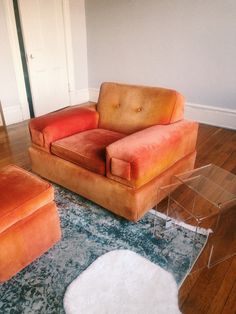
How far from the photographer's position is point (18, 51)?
338 cm

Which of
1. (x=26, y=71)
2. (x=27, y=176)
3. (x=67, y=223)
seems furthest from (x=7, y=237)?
(x=26, y=71)

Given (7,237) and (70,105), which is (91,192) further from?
(70,105)

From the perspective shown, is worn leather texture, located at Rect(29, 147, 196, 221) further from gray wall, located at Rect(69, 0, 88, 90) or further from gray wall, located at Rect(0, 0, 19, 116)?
gray wall, located at Rect(69, 0, 88, 90)

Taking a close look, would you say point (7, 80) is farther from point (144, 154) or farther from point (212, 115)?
point (212, 115)

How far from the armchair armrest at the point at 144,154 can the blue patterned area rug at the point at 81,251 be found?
1.09 ft

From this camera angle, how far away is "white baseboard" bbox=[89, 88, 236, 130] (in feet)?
10.7

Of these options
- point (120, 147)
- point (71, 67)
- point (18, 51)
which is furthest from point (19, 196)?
point (71, 67)

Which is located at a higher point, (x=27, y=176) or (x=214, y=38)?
(x=214, y=38)

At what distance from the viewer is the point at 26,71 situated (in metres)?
3.67

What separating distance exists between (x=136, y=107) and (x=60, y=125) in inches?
25.3

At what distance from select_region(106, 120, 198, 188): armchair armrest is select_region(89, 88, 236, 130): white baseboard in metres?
1.80

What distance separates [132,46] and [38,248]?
336 cm

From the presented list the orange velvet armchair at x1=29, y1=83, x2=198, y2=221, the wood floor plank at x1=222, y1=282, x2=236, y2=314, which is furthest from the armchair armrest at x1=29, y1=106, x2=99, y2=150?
the wood floor plank at x1=222, y1=282, x2=236, y2=314

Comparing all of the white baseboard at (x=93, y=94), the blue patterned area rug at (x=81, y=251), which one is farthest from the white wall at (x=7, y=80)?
the blue patterned area rug at (x=81, y=251)
